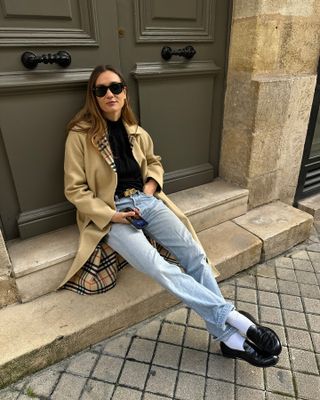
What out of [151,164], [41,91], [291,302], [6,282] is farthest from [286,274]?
[41,91]

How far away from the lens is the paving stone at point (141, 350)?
1.88 meters

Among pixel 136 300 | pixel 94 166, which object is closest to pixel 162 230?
pixel 136 300

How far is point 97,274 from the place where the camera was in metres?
2.05

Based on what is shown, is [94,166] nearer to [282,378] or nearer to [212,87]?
[212,87]

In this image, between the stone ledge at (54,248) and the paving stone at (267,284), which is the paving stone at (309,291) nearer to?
the paving stone at (267,284)

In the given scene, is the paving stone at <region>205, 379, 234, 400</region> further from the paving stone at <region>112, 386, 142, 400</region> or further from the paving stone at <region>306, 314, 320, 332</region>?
the paving stone at <region>306, 314, 320, 332</region>

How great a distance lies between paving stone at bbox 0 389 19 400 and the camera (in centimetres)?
168

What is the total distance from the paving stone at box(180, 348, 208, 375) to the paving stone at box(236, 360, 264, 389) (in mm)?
195

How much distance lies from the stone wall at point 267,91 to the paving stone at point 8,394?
7.62 feet

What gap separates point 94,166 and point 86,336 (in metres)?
1.05

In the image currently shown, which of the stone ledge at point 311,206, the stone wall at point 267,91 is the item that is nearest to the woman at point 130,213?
the stone wall at point 267,91

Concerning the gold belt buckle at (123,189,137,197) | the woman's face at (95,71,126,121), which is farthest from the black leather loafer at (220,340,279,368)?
the woman's face at (95,71,126,121)

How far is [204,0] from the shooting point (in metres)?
2.36

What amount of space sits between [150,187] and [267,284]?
3.96 ft
